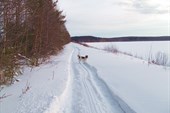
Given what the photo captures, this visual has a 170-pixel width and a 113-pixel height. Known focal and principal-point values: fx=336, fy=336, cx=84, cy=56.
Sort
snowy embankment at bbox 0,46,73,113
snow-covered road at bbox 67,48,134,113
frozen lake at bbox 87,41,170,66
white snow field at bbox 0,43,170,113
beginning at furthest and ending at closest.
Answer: frozen lake at bbox 87,41,170,66 → snow-covered road at bbox 67,48,134,113 → white snow field at bbox 0,43,170,113 → snowy embankment at bbox 0,46,73,113

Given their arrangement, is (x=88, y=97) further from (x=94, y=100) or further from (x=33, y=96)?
(x=33, y=96)

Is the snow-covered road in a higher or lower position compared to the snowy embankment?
lower

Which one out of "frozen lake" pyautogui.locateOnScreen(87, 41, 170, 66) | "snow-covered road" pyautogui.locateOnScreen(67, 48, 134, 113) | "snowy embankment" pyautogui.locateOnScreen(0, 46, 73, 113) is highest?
"snowy embankment" pyautogui.locateOnScreen(0, 46, 73, 113)

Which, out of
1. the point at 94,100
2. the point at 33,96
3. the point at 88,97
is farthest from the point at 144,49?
the point at 33,96

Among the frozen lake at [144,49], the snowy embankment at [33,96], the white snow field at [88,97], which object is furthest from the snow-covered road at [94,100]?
the frozen lake at [144,49]

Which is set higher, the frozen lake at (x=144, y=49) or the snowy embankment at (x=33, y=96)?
the snowy embankment at (x=33, y=96)

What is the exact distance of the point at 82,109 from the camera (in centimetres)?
720

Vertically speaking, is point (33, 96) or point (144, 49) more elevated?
point (33, 96)

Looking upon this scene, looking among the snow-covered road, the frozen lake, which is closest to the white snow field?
the snow-covered road

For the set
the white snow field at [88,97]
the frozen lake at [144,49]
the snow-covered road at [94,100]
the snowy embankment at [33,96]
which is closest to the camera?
the snowy embankment at [33,96]

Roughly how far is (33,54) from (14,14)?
7.84 metres

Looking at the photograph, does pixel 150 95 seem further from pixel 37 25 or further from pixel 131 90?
pixel 37 25

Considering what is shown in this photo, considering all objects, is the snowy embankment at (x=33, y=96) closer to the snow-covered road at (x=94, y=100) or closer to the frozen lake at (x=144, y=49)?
the snow-covered road at (x=94, y=100)

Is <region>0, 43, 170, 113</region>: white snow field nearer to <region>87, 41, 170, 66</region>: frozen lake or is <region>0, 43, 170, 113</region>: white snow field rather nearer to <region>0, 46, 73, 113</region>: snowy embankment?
<region>0, 46, 73, 113</region>: snowy embankment
